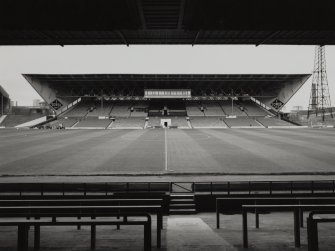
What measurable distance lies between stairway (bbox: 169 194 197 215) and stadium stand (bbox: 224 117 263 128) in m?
65.9

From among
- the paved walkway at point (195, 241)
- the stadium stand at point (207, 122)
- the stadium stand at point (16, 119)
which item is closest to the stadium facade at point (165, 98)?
the stadium stand at point (207, 122)

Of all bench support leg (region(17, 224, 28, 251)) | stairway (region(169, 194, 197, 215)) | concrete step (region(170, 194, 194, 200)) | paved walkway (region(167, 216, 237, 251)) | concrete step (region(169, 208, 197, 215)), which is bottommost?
concrete step (region(169, 208, 197, 215))

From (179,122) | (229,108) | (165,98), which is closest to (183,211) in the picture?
(179,122)

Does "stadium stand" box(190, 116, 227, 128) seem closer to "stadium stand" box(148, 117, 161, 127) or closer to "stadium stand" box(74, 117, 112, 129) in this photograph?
"stadium stand" box(148, 117, 161, 127)

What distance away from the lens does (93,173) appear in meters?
20.7

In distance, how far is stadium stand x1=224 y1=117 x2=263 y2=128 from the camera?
79375 millimetres

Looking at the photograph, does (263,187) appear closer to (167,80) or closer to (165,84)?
(167,80)

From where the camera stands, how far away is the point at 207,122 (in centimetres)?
8412

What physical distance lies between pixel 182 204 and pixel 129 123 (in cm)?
7017

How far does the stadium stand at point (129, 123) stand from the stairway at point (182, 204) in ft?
217

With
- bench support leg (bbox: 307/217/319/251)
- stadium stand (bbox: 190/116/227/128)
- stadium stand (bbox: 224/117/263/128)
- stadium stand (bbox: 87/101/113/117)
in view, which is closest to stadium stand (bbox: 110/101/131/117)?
stadium stand (bbox: 87/101/113/117)
